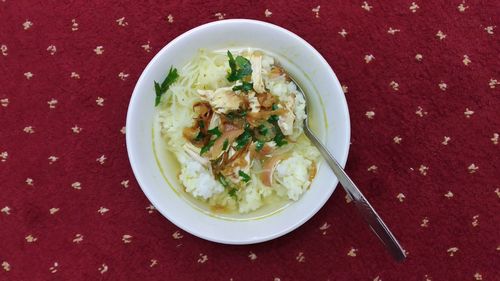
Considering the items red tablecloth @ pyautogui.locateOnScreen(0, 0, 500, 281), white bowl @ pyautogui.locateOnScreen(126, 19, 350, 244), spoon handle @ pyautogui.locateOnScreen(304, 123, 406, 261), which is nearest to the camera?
spoon handle @ pyautogui.locateOnScreen(304, 123, 406, 261)

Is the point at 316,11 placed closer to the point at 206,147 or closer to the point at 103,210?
the point at 206,147

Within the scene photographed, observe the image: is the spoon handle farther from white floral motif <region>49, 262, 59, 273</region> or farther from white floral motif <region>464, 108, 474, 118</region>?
white floral motif <region>49, 262, 59, 273</region>

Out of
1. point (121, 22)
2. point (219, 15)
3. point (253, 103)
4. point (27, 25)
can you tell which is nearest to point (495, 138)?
point (253, 103)

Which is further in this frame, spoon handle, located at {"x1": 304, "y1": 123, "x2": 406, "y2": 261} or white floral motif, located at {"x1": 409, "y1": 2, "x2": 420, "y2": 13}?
white floral motif, located at {"x1": 409, "y1": 2, "x2": 420, "y2": 13}

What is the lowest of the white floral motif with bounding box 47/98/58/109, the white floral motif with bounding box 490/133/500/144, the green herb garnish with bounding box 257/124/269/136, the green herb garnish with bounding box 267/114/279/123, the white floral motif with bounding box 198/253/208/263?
the white floral motif with bounding box 198/253/208/263

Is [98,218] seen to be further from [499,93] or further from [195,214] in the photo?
[499,93]

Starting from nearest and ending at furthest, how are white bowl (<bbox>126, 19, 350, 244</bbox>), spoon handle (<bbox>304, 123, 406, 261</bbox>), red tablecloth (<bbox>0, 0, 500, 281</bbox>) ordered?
spoon handle (<bbox>304, 123, 406, 261</bbox>), white bowl (<bbox>126, 19, 350, 244</bbox>), red tablecloth (<bbox>0, 0, 500, 281</bbox>)

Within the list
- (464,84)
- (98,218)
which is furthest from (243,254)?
(464,84)

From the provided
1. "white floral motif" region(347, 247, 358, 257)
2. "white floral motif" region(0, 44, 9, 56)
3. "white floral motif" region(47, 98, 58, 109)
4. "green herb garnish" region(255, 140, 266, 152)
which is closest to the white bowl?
"green herb garnish" region(255, 140, 266, 152)
